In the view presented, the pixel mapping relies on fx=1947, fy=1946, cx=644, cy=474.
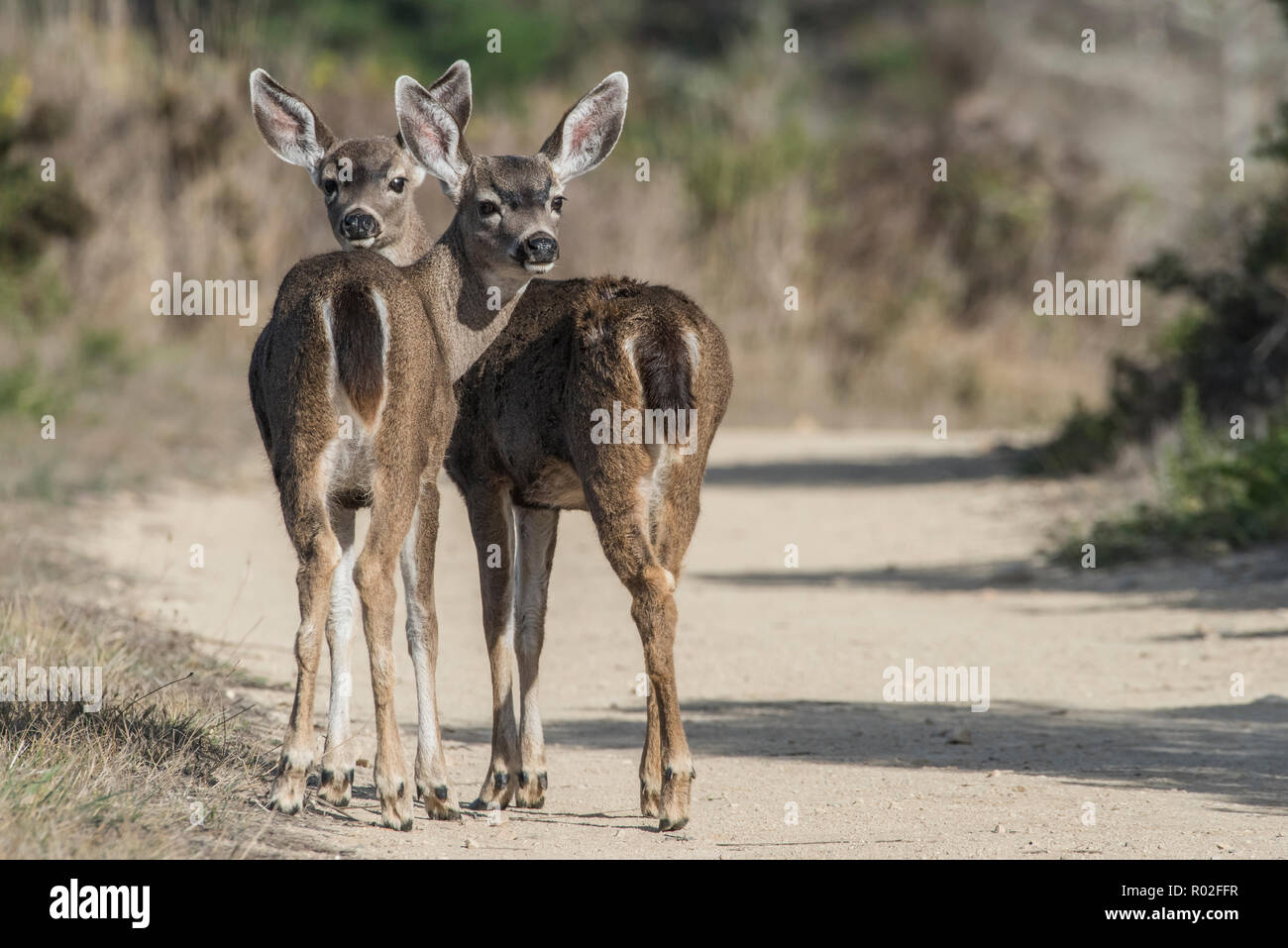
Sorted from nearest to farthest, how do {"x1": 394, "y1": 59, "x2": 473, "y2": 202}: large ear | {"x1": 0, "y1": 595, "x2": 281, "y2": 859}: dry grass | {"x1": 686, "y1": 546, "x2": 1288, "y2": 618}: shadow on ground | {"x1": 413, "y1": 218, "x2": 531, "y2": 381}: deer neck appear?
{"x1": 0, "y1": 595, "x2": 281, "y2": 859}: dry grass, {"x1": 413, "y1": 218, "x2": 531, "y2": 381}: deer neck, {"x1": 394, "y1": 59, "x2": 473, "y2": 202}: large ear, {"x1": 686, "y1": 546, "x2": 1288, "y2": 618}: shadow on ground

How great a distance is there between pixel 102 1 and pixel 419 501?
23.9m

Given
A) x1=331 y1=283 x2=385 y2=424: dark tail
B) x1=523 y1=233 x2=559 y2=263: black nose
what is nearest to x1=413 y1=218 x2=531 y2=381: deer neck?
x1=523 y1=233 x2=559 y2=263: black nose

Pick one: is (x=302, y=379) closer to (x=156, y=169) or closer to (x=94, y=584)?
(x=94, y=584)

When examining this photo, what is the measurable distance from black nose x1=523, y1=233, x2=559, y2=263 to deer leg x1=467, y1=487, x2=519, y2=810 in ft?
2.92

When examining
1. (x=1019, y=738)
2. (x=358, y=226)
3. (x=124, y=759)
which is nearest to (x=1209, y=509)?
(x=1019, y=738)

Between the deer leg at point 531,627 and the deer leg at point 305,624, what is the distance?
3.19 ft

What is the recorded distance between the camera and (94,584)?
452 inches

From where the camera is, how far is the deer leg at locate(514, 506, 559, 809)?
23.7 feet

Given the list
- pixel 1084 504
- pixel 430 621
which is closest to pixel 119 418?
pixel 1084 504

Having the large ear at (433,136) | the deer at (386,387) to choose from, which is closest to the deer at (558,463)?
the deer at (386,387)

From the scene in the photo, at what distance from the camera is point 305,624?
257 inches

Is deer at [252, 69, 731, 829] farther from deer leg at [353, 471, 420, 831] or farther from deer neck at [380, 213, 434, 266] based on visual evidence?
deer leg at [353, 471, 420, 831]

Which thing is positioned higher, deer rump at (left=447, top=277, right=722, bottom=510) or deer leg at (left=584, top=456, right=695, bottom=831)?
deer rump at (left=447, top=277, right=722, bottom=510)

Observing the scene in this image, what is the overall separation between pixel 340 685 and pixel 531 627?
33.4 inches
